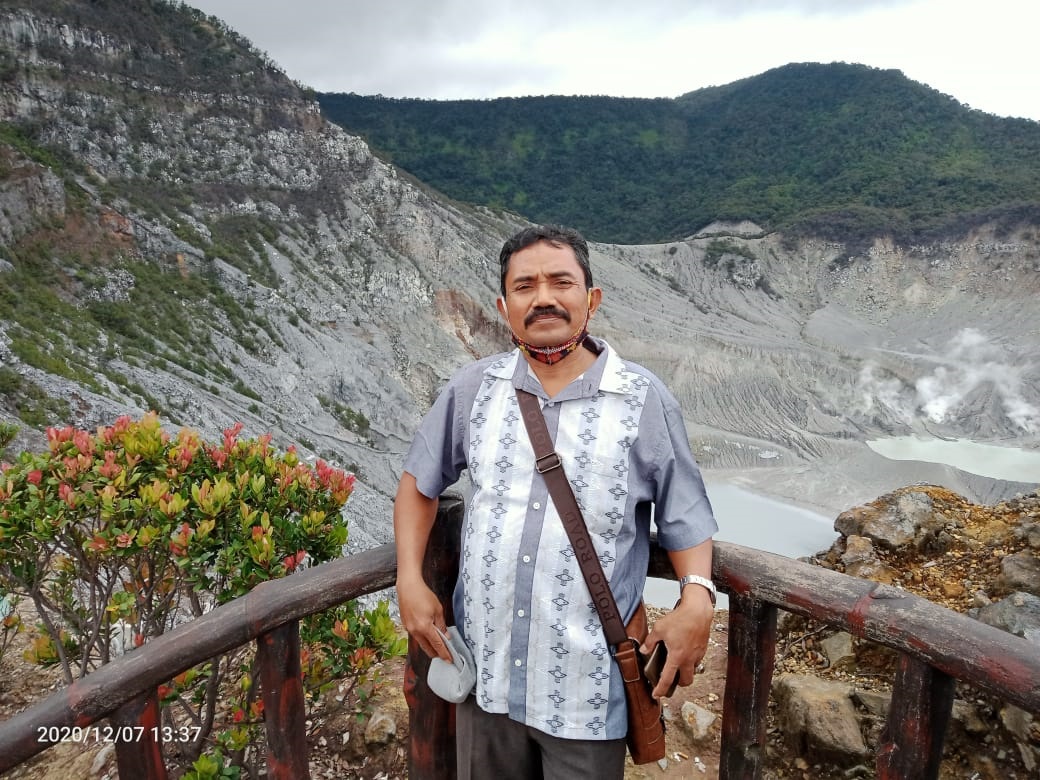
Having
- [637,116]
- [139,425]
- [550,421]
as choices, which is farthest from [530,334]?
[637,116]

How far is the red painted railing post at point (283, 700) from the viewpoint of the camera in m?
2.01

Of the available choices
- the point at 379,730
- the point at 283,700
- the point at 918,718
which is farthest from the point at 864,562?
the point at 283,700

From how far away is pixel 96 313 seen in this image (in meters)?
19.3

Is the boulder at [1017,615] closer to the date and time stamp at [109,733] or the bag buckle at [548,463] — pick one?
the bag buckle at [548,463]

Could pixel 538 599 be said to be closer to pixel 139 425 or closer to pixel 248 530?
pixel 248 530

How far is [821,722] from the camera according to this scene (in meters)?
3.48

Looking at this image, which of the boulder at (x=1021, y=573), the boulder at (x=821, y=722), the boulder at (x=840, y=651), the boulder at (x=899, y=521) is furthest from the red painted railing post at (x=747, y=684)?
the boulder at (x=899, y=521)

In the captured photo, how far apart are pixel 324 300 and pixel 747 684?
27899mm

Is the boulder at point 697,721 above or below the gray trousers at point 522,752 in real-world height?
below

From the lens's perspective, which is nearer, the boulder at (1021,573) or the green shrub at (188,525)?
the green shrub at (188,525)

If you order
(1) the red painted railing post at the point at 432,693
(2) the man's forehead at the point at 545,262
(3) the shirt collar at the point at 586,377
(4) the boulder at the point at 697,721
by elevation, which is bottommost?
(4) the boulder at the point at 697,721

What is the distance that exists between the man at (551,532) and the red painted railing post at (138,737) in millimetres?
644

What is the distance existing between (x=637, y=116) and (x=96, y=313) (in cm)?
9968

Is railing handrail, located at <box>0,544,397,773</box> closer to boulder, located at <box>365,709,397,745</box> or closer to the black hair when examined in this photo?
the black hair
